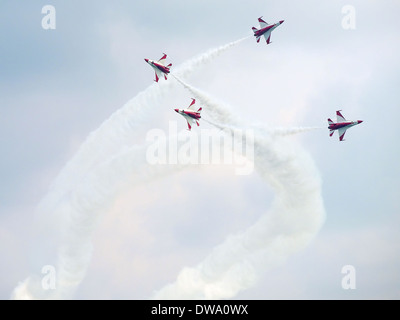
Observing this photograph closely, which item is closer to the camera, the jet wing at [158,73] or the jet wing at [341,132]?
the jet wing at [158,73]

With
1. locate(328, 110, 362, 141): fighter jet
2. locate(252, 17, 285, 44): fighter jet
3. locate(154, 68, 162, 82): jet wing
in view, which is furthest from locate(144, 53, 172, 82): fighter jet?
locate(328, 110, 362, 141): fighter jet

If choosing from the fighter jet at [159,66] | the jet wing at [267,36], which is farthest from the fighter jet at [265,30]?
the fighter jet at [159,66]

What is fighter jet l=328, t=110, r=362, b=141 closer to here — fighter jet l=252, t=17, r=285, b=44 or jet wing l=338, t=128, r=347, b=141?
jet wing l=338, t=128, r=347, b=141

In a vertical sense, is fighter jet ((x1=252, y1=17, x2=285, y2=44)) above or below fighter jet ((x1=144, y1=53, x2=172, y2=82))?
above

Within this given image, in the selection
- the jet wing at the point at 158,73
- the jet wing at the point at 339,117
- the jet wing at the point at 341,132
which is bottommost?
the jet wing at the point at 341,132

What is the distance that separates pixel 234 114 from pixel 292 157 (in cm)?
867

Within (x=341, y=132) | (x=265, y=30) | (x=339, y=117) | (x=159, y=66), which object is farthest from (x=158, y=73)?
(x=341, y=132)

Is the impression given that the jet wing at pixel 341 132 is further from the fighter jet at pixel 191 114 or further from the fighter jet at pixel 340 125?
the fighter jet at pixel 191 114

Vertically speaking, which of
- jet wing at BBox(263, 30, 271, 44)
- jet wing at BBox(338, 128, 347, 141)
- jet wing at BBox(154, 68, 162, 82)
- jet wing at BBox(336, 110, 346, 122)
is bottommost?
jet wing at BBox(338, 128, 347, 141)

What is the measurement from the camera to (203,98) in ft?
403

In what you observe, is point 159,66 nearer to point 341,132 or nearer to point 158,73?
point 158,73
